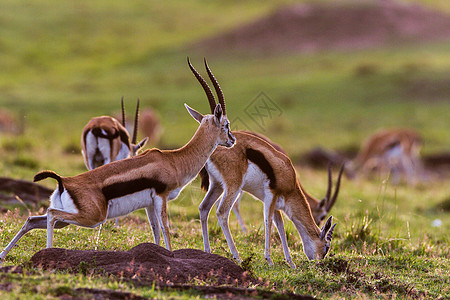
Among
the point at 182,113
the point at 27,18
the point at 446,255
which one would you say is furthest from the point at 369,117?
the point at 27,18

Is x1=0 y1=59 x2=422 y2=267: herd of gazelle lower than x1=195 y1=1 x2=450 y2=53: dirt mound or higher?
lower

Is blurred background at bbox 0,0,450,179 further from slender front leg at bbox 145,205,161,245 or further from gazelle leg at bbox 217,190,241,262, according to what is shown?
gazelle leg at bbox 217,190,241,262

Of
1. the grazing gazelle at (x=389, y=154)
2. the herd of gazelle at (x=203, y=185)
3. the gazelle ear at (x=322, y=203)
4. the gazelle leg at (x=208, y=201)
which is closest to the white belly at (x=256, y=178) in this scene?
the herd of gazelle at (x=203, y=185)

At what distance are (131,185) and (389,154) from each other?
13453 mm

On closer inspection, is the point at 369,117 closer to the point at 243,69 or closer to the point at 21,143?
the point at 243,69

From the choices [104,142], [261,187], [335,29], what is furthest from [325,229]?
[335,29]

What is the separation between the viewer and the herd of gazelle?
5.50 metres

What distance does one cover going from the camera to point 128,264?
5266 mm

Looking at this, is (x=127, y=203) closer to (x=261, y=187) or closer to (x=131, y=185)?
(x=131, y=185)

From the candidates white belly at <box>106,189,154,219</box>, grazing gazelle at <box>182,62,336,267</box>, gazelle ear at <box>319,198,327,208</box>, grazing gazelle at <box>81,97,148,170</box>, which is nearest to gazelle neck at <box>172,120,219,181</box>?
grazing gazelle at <box>182,62,336,267</box>

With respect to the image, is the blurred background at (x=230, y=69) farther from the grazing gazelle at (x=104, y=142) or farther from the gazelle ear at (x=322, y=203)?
the gazelle ear at (x=322, y=203)

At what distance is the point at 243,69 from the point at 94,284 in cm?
2919

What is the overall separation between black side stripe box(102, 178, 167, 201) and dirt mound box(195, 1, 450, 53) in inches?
1315

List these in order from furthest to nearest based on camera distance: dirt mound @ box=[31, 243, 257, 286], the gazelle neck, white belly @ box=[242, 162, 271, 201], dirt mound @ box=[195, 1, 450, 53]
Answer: dirt mound @ box=[195, 1, 450, 53] < white belly @ box=[242, 162, 271, 201] < the gazelle neck < dirt mound @ box=[31, 243, 257, 286]
